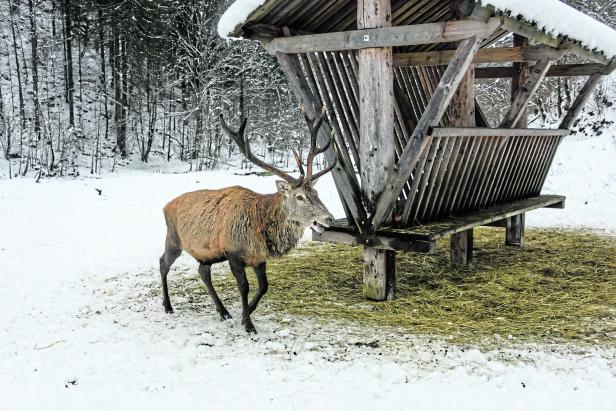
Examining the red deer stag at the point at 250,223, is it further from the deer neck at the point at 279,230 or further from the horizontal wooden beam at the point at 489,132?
the horizontal wooden beam at the point at 489,132

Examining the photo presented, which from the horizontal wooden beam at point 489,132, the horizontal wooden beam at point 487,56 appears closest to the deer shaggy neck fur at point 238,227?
A: the horizontal wooden beam at point 489,132

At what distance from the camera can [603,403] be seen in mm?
3883

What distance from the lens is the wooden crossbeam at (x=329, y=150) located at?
6520 millimetres

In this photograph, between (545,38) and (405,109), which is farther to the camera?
(405,109)

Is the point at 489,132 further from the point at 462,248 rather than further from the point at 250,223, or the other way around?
the point at 250,223

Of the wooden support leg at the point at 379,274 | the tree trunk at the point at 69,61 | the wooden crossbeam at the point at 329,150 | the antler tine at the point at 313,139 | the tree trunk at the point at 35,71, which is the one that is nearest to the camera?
the antler tine at the point at 313,139

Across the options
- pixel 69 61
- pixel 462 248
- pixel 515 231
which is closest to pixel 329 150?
pixel 462 248

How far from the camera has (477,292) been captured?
683cm

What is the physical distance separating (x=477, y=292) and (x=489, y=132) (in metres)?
1.95

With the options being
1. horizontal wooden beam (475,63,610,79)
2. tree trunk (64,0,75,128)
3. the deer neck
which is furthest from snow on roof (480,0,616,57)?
tree trunk (64,0,75,128)

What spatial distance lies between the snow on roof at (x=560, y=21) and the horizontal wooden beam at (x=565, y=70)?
0.75 m

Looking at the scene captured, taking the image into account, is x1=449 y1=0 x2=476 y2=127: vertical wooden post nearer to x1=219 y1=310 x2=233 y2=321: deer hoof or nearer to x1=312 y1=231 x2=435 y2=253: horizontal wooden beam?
x1=312 y1=231 x2=435 y2=253: horizontal wooden beam

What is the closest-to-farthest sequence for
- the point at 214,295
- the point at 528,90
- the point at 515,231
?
1. the point at 214,295
2. the point at 528,90
3. the point at 515,231

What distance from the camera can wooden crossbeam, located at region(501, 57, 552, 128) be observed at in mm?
7766
